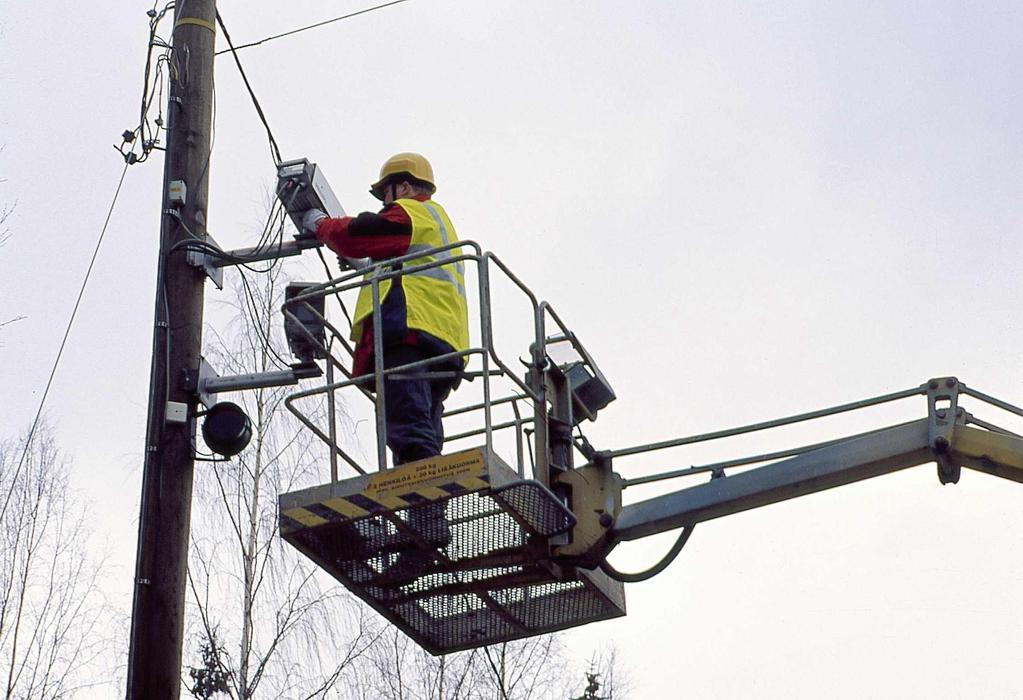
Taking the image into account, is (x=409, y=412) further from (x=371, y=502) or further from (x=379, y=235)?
(x=379, y=235)

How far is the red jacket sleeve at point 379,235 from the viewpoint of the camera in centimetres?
874

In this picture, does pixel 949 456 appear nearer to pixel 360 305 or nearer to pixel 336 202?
pixel 360 305

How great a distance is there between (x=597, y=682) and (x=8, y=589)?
9153 mm

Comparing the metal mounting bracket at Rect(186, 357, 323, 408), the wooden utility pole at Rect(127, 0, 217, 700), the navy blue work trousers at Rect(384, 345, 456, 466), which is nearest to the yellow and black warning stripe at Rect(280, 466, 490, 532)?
the navy blue work trousers at Rect(384, 345, 456, 466)

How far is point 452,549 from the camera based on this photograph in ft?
27.1

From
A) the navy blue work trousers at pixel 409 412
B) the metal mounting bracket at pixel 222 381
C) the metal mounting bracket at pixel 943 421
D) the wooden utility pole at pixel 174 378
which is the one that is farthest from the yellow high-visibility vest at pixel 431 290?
the metal mounting bracket at pixel 943 421

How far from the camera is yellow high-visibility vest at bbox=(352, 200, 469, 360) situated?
853cm

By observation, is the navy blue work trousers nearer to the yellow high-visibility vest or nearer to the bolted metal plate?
the yellow high-visibility vest

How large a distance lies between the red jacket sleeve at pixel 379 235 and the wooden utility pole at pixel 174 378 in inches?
53.7

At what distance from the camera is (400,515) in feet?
26.1

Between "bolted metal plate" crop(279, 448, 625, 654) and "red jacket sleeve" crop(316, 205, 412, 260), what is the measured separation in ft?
4.44

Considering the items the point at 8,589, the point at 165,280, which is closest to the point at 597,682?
the point at 8,589

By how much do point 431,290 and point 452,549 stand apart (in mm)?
1334

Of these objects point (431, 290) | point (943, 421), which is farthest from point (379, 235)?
point (943, 421)
